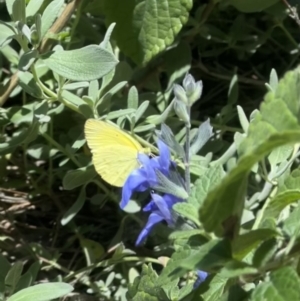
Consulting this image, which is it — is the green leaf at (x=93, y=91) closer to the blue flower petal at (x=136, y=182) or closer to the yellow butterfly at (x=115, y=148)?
the yellow butterfly at (x=115, y=148)

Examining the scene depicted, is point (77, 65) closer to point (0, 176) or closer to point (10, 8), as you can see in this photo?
point (10, 8)

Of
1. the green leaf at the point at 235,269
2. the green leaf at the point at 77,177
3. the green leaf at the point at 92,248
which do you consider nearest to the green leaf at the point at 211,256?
the green leaf at the point at 235,269

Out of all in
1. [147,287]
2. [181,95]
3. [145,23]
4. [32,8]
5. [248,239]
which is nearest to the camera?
[248,239]

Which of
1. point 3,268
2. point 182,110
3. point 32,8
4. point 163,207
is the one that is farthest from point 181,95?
point 3,268

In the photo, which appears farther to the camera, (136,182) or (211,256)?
(136,182)

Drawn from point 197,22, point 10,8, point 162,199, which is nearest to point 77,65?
point 10,8

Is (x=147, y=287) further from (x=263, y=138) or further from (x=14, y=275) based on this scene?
(x=263, y=138)

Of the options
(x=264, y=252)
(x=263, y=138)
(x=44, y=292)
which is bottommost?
(x=44, y=292)
